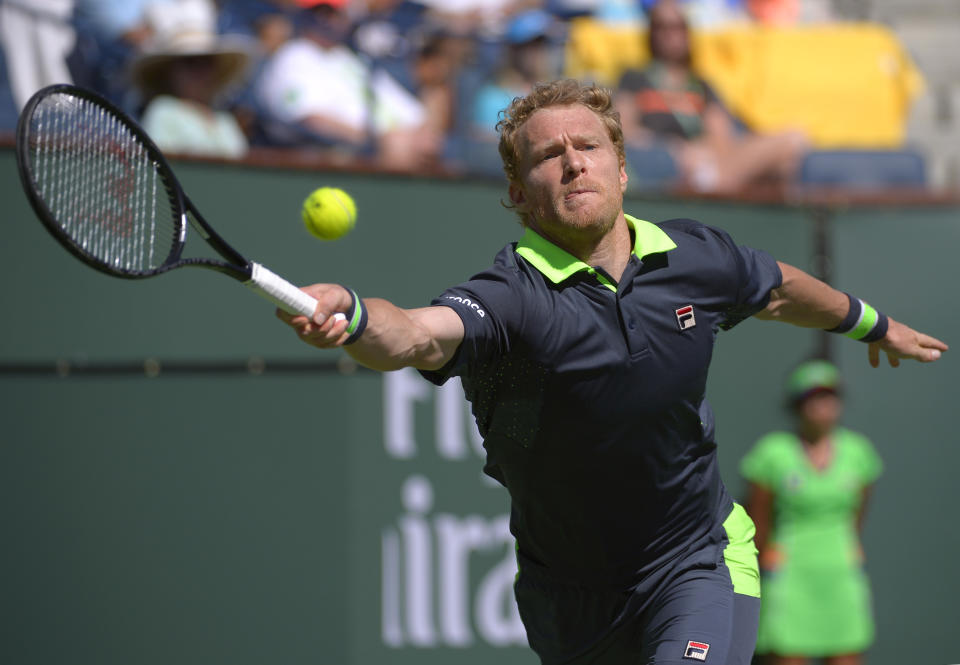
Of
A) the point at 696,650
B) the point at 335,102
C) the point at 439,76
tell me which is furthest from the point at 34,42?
the point at 696,650

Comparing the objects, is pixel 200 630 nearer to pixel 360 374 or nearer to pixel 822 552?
pixel 360 374

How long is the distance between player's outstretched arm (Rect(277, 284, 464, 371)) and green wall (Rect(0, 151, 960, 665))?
2.99 meters

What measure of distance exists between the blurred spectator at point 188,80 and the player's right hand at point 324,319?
10.7 feet

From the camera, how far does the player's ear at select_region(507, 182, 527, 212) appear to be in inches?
131

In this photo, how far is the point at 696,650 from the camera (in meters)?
3.01

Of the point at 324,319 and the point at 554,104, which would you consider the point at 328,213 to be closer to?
the point at 554,104

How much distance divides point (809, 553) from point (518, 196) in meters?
3.51

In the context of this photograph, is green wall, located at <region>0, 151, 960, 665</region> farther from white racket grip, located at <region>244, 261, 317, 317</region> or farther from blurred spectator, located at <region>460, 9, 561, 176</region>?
white racket grip, located at <region>244, 261, 317, 317</region>

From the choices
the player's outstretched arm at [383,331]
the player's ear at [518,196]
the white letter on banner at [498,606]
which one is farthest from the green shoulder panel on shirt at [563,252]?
the white letter on banner at [498,606]

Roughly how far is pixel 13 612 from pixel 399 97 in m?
3.28

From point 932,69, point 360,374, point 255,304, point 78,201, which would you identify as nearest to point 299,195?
point 255,304

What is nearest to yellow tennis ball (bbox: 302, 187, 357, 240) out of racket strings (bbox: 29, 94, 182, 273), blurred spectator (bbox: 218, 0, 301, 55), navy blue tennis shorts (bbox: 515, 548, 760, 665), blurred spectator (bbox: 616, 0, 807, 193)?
racket strings (bbox: 29, 94, 182, 273)

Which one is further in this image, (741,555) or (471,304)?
(741,555)

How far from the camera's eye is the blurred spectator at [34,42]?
5.58m
